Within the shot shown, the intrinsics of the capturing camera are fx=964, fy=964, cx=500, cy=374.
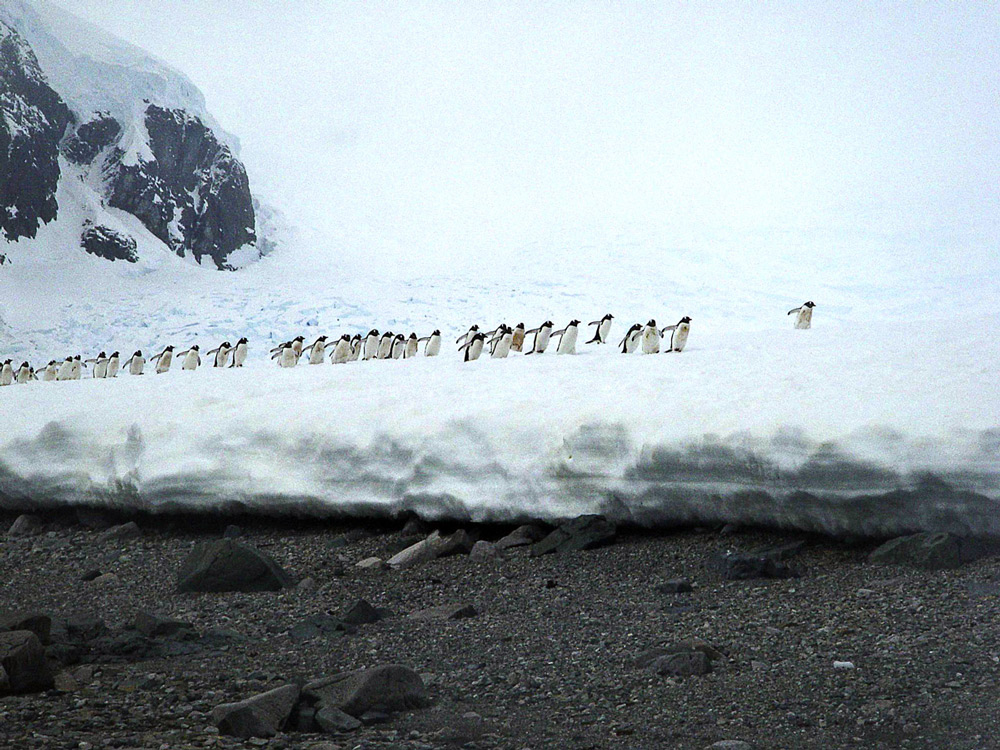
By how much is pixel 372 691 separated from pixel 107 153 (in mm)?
39469

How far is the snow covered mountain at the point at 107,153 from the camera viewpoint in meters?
33.9

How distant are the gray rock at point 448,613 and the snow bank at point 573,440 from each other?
1293 millimetres

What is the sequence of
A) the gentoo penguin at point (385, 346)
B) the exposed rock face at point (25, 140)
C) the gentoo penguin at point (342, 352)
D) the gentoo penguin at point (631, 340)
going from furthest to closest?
the exposed rock face at point (25, 140) < the gentoo penguin at point (385, 346) < the gentoo penguin at point (342, 352) < the gentoo penguin at point (631, 340)

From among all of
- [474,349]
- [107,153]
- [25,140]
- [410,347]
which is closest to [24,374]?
[410,347]

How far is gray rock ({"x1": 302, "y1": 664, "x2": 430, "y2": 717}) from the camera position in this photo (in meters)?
3.09

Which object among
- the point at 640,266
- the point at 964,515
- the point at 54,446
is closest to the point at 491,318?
the point at 640,266

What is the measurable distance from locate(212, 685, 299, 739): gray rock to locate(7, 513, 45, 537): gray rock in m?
5.09

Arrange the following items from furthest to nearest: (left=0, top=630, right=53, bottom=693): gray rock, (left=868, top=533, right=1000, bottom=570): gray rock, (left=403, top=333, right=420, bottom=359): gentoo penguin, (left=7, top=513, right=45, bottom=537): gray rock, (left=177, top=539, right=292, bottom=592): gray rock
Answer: (left=403, top=333, right=420, bottom=359): gentoo penguin → (left=7, top=513, right=45, bottom=537): gray rock → (left=177, top=539, right=292, bottom=592): gray rock → (left=868, top=533, right=1000, bottom=570): gray rock → (left=0, top=630, right=53, bottom=693): gray rock

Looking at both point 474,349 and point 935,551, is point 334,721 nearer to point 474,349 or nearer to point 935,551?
point 935,551

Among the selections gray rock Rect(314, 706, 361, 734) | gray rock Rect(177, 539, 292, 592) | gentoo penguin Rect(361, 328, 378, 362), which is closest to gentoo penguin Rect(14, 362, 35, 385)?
gentoo penguin Rect(361, 328, 378, 362)

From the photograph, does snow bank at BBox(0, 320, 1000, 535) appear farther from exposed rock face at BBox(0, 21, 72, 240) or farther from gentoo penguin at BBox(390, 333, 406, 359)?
exposed rock face at BBox(0, 21, 72, 240)

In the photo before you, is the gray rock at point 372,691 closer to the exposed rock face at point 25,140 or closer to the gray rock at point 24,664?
the gray rock at point 24,664

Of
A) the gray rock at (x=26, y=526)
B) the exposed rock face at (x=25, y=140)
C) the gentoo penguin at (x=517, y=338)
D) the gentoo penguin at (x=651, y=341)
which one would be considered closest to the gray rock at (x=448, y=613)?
the gray rock at (x=26, y=526)

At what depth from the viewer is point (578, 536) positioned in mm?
5273
